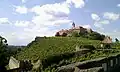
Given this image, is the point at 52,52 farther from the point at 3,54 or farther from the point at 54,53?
the point at 3,54

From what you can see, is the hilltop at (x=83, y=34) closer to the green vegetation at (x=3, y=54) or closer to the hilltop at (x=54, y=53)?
the hilltop at (x=54, y=53)

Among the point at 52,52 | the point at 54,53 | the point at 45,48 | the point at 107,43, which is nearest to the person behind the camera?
the point at 54,53

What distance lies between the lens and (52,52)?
37.2m

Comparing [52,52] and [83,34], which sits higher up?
[83,34]

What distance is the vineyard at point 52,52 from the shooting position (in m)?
33.6

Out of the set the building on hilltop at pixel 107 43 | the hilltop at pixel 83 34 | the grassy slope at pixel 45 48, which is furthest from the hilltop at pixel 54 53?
the hilltop at pixel 83 34

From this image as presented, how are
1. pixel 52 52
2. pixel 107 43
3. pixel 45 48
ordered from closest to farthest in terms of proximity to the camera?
pixel 52 52 < pixel 45 48 < pixel 107 43

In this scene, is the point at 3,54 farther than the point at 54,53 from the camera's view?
Yes

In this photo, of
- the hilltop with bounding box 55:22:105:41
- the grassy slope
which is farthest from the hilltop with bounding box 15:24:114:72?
the hilltop with bounding box 55:22:105:41

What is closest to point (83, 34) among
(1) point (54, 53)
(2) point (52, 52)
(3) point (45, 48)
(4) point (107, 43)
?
(4) point (107, 43)

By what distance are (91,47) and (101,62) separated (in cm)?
862

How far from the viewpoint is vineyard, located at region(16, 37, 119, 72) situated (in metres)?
33.6

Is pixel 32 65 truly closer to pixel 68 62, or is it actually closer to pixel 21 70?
pixel 21 70

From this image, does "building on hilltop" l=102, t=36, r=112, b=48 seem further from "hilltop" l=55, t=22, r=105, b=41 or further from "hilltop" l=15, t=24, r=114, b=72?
"hilltop" l=55, t=22, r=105, b=41
